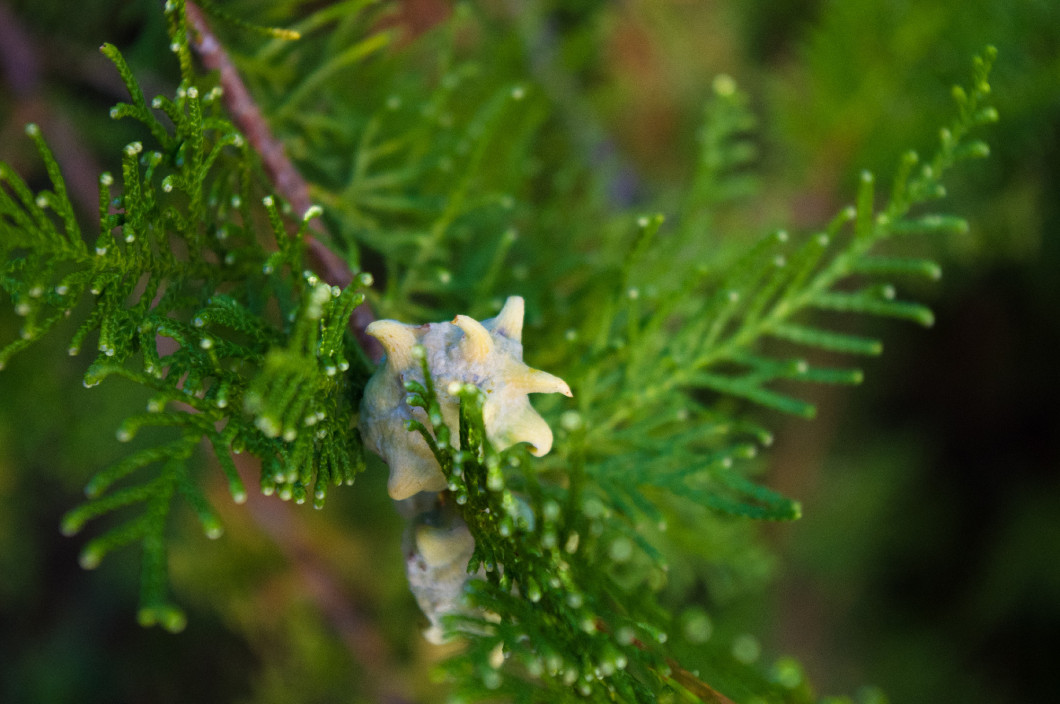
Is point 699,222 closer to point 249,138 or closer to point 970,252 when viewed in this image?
point 249,138

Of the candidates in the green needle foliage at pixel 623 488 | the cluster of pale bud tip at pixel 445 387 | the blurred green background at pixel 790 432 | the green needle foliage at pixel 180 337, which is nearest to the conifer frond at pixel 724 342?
the green needle foliage at pixel 623 488

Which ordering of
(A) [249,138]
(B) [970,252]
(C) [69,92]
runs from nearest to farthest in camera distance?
(A) [249,138] < (C) [69,92] < (B) [970,252]

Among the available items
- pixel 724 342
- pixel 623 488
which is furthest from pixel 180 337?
pixel 724 342

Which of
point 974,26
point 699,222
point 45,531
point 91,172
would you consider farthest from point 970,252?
point 45,531

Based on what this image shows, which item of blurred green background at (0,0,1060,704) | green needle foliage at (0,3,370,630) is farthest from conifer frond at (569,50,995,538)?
blurred green background at (0,0,1060,704)

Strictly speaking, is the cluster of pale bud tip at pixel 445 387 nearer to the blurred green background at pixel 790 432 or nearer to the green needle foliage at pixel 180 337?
the green needle foliage at pixel 180 337
